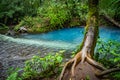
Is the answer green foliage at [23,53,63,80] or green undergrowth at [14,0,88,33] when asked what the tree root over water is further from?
green undergrowth at [14,0,88,33]

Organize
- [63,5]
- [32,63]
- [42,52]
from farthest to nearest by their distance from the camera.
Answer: [63,5] → [42,52] → [32,63]

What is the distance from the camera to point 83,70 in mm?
5730

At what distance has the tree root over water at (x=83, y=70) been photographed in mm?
5562

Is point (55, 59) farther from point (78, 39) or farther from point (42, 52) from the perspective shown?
point (78, 39)

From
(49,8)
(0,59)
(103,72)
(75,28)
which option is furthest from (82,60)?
(49,8)

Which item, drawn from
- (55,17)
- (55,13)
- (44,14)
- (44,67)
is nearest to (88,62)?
(44,67)

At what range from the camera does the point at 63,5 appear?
63.0ft

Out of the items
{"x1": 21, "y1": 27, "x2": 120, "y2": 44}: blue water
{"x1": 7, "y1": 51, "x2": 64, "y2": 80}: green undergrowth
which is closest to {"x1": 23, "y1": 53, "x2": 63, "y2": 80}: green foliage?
{"x1": 7, "y1": 51, "x2": 64, "y2": 80}: green undergrowth

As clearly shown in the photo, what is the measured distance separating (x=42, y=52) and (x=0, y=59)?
6.16ft

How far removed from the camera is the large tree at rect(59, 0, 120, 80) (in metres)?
5.60

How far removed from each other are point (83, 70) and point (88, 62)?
0.95ft

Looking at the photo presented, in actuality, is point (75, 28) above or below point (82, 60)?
below

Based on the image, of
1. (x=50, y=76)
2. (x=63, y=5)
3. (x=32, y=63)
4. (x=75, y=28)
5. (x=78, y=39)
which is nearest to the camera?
(x=50, y=76)

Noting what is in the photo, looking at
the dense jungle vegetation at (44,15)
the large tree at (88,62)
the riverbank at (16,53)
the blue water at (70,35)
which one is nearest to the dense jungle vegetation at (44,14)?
the dense jungle vegetation at (44,15)
